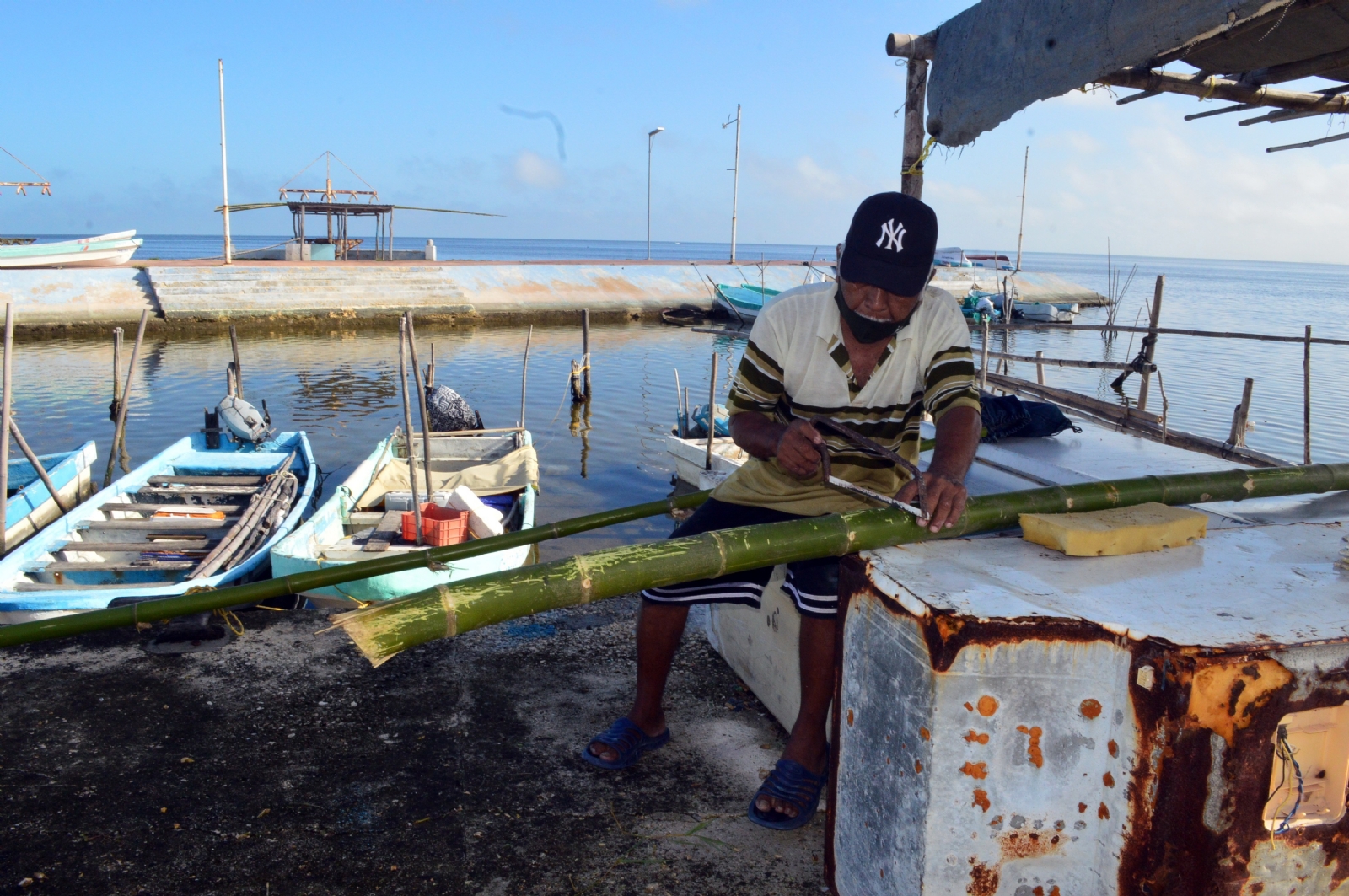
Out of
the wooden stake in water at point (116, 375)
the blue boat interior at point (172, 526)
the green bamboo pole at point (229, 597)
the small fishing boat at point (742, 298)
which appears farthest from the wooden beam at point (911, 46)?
the small fishing boat at point (742, 298)

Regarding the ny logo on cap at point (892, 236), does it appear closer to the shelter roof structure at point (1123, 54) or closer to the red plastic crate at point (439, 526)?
the shelter roof structure at point (1123, 54)

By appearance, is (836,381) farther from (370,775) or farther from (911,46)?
(911,46)

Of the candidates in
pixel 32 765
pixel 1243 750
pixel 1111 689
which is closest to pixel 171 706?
pixel 32 765

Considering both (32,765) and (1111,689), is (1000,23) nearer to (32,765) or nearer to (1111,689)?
(1111,689)

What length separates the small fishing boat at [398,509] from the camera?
790 cm

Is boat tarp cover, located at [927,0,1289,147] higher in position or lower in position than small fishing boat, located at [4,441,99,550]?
→ higher

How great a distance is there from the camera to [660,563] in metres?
2.35

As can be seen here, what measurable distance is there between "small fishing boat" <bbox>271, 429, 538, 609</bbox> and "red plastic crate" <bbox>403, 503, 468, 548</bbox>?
148 millimetres

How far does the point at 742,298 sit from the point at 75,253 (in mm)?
26032

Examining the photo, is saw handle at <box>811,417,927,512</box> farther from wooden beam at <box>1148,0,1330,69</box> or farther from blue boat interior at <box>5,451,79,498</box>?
blue boat interior at <box>5,451,79,498</box>

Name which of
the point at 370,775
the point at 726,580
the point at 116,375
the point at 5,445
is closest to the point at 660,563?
the point at 726,580

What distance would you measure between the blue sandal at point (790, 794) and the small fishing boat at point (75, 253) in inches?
1515

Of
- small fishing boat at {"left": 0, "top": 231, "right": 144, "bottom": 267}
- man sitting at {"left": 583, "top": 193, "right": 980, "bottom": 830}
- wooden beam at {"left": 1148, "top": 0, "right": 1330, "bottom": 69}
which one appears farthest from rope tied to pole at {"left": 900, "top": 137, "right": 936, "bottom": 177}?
small fishing boat at {"left": 0, "top": 231, "right": 144, "bottom": 267}

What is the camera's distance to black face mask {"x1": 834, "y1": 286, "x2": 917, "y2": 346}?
2.86m
